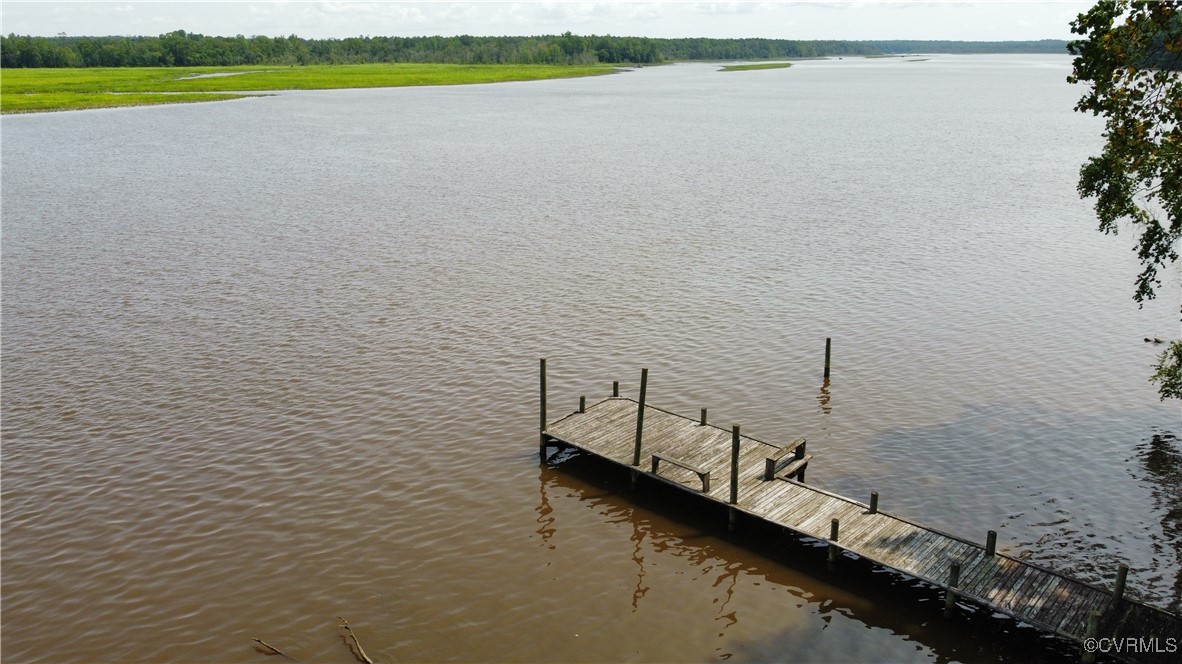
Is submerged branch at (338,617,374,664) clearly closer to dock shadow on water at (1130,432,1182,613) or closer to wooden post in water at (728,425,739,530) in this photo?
wooden post in water at (728,425,739,530)

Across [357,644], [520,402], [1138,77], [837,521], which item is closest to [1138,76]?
[1138,77]

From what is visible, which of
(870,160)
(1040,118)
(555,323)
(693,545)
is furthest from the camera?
(1040,118)

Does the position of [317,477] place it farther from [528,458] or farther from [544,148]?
[544,148]

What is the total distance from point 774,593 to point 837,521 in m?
2.15

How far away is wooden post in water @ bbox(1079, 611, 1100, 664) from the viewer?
54.7ft

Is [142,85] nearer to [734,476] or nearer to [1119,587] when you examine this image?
[734,476]

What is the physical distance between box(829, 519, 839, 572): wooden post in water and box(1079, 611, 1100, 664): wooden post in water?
513 cm

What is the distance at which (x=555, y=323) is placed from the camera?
3738 cm

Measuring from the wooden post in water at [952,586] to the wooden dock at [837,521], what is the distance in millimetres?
29

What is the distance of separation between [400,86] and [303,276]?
483 ft

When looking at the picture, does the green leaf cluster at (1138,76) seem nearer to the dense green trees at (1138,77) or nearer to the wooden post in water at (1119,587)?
the dense green trees at (1138,77)

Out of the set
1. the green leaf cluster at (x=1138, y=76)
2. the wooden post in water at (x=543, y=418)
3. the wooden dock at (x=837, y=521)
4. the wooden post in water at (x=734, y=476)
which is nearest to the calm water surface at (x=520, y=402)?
the wooden post in water at (x=543, y=418)

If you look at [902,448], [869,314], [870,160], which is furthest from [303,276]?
[870,160]

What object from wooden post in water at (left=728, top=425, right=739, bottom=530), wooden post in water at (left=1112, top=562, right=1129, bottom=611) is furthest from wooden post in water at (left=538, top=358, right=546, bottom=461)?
wooden post in water at (left=1112, top=562, right=1129, bottom=611)
